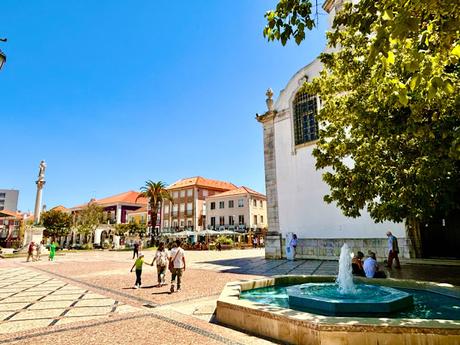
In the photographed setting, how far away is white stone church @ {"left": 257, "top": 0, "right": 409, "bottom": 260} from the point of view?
17.7m

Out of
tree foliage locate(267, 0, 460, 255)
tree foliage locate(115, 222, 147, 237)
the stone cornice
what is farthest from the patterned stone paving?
tree foliage locate(115, 222, 147, 237)

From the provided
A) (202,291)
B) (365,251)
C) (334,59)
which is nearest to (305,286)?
(202,291)

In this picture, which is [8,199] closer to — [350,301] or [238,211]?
[238,211]

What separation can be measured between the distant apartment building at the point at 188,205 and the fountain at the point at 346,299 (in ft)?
175

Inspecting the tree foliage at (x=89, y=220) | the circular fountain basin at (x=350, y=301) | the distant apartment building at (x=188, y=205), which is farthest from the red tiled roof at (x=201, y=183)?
the circular fountain basin at (x=350, y=301)

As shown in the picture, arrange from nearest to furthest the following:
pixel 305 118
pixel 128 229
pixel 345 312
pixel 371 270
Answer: pixel 345 312 → pixel 371 270 → pixel 305 118 → pixel 128 229

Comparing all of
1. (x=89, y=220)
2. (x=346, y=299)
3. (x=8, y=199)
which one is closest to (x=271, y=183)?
(x=346, y=299)

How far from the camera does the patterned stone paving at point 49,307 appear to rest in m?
6.05

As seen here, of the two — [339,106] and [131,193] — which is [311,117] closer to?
[339,106]

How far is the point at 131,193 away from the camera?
76.6 metres

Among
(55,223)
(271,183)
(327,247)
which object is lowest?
(327,247)

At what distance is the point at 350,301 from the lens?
5562mm

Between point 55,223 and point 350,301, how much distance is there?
179 ft

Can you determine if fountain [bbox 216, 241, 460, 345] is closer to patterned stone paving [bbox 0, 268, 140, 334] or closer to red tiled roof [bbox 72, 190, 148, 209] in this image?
patterned stone paving [bbox 0, 268, 140, 334]
